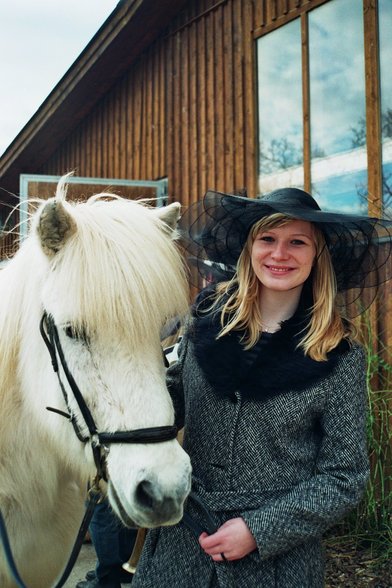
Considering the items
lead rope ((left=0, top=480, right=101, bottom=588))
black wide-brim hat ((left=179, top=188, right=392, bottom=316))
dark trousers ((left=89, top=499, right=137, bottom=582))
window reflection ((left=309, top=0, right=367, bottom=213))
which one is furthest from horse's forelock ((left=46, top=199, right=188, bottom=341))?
window reflection ((left=309, top=0, right=367, bottom=213))

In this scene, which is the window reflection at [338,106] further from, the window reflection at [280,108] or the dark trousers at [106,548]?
the dark trousers at [106,548]

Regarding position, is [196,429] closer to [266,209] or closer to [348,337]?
[348,337]

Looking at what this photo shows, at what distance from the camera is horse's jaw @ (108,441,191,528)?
138cm

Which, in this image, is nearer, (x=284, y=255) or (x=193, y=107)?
(x=284, y=255)

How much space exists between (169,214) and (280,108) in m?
3.37

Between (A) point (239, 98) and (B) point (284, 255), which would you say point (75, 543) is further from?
(A) point (239, 98)

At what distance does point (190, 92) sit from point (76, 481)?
4.98 meters

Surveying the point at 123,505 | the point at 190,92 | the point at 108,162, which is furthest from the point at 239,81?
the point at 123,505

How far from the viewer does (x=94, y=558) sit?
12.9ft

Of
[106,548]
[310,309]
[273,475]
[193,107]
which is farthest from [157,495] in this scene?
[193,107]

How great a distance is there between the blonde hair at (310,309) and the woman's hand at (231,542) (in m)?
0.52

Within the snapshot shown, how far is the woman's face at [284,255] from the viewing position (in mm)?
1752

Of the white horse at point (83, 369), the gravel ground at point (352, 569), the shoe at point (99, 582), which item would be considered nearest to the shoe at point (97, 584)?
→ the shoe at point (99, 582)

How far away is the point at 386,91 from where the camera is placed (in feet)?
13.0
